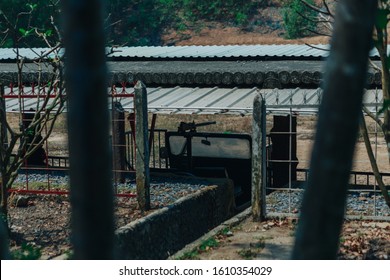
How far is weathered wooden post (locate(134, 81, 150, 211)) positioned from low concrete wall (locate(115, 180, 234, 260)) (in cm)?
59

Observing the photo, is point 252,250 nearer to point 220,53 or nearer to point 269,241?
point 269,241

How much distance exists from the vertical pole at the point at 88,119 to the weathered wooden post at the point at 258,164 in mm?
9200

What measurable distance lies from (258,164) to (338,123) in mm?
9129

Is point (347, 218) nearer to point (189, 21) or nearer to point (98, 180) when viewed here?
point (98, 180)

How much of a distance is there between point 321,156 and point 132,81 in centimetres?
1218

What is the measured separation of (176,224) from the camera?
11.6m

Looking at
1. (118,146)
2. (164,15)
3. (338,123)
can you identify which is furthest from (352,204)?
(164,15)

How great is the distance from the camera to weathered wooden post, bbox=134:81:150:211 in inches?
480

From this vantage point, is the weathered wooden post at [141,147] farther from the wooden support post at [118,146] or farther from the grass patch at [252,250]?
the grass patch at [252,250]

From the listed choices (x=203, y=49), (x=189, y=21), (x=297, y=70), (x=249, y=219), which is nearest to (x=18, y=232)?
(x=249, y=219)

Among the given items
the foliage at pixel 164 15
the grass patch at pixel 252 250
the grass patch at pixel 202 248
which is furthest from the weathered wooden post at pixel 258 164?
the foliage at pixel 164 15

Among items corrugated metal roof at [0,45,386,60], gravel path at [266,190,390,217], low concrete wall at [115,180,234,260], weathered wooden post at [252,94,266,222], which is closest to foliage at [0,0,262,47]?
corrugated metal roof at [0,45,386,60]

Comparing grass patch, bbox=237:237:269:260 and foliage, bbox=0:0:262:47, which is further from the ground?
foliage, bbox=0:0:262:47

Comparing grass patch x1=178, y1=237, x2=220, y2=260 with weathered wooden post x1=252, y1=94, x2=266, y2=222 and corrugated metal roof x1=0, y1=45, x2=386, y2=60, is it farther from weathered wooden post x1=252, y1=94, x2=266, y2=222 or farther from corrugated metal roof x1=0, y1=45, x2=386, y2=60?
corrugated metal roof x1=0, y1=45, x2=386, y2=60
